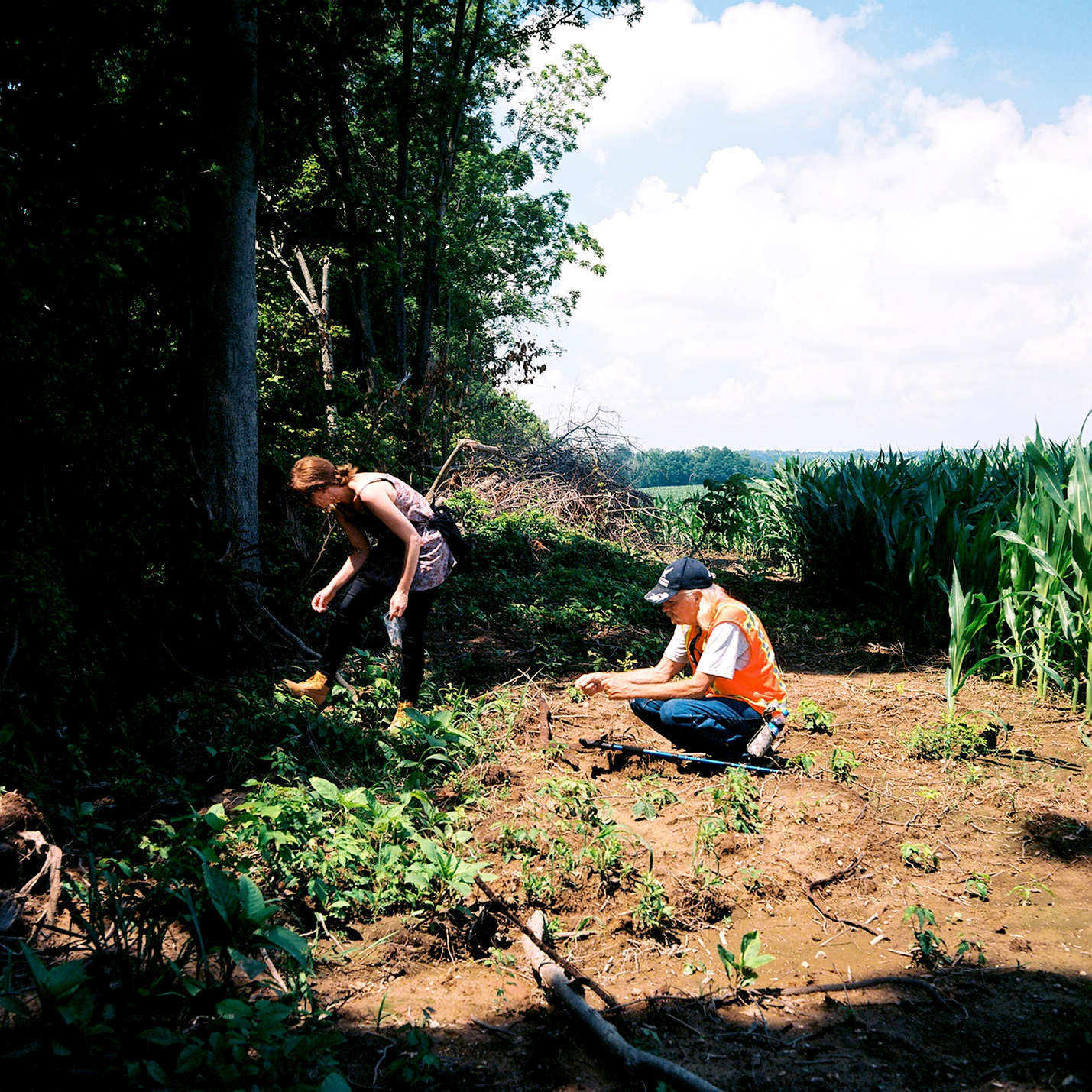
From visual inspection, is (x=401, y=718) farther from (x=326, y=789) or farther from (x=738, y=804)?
(x=738, y=804)

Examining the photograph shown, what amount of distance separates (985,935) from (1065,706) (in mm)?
2845

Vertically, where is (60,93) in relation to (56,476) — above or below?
above

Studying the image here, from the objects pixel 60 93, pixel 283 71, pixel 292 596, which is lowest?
pixel 292 596

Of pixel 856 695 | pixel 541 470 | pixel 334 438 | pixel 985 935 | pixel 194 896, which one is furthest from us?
pixel 541 470

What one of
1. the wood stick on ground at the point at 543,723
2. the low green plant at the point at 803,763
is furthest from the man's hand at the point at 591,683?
the low green plant at the point at 803,763

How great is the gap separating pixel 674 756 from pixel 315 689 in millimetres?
2275

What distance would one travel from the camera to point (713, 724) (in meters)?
4.25

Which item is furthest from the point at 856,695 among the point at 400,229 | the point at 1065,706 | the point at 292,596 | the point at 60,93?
the point at 400,229

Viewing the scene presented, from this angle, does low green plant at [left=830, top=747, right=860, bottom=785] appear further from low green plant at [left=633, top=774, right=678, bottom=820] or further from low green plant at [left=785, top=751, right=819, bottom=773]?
low green plant at [left=633, top=774, right=678, bottom=820]

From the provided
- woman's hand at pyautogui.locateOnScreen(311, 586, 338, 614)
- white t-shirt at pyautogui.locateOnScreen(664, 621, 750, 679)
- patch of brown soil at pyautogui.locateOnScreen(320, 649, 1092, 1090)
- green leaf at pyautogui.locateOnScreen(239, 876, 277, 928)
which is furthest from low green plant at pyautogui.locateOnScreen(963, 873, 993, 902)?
woman's hand at pyautogui.locateOnScreen(311, 586, 338, 614)

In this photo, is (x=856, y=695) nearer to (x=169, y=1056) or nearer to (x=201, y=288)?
(x=169, y=1056)

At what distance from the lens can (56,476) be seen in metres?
3.89

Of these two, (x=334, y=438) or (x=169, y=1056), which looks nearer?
(x=169, y=1056)

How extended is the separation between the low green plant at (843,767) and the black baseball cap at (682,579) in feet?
3.94
